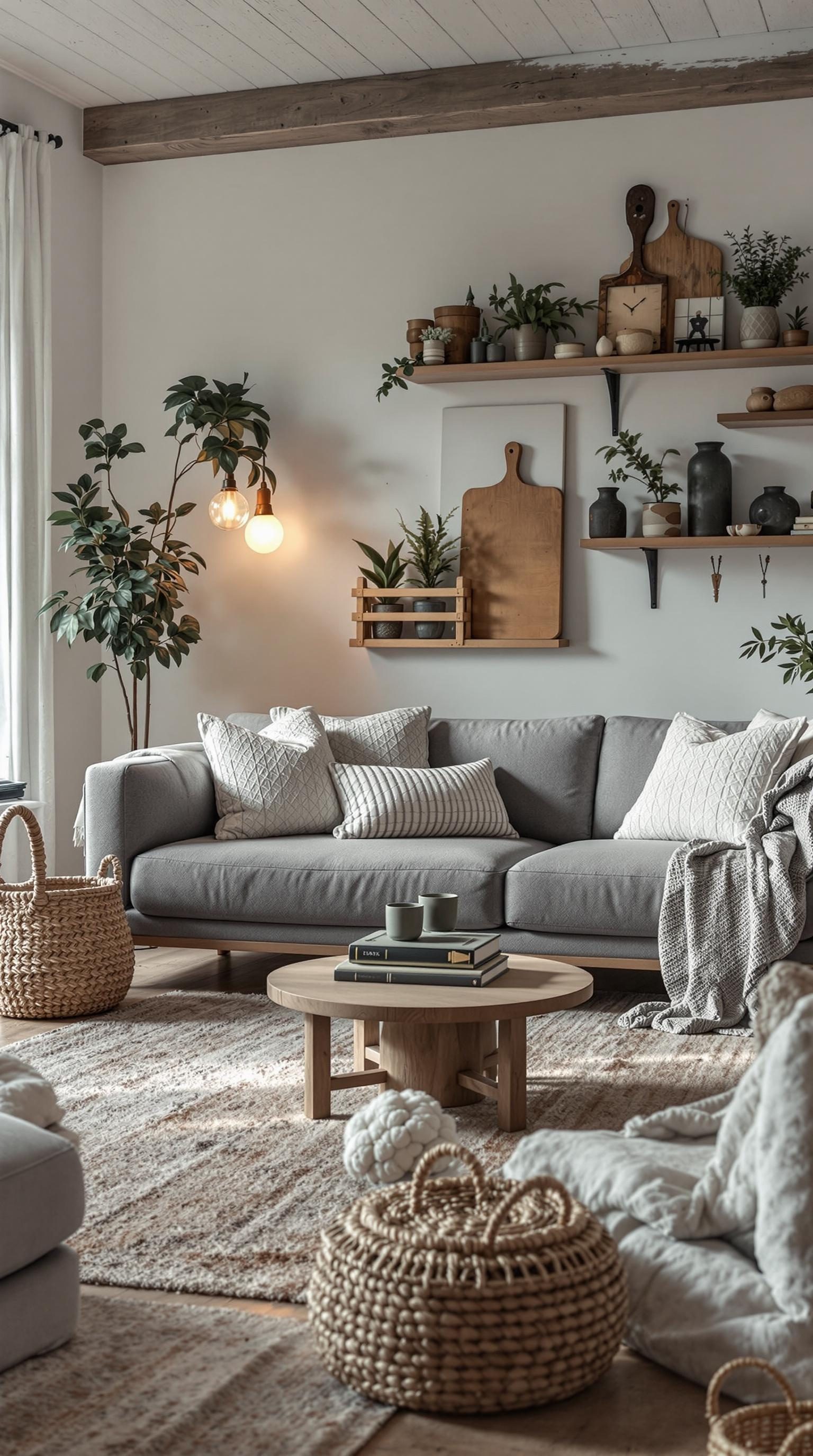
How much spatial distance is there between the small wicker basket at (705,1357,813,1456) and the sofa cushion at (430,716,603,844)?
10.2 feet

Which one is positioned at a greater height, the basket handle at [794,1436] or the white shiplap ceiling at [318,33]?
the white shiplap ceiling at [318,33]

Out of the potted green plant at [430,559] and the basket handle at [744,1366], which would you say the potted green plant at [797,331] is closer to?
the potted green plant at [430,559]

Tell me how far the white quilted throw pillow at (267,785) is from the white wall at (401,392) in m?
0.88

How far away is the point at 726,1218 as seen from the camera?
1813 mm

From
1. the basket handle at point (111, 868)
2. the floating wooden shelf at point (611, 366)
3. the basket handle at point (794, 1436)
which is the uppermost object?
the floating wooden shelf at point (611, 366)

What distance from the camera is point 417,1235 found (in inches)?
68.4

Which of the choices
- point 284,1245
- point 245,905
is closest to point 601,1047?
point 245,905

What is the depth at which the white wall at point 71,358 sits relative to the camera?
212 inches

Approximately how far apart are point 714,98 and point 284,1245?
4.01m

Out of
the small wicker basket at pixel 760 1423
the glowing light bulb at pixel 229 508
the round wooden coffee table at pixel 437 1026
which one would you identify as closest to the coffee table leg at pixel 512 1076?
the round wooden coffee table at pixel 437 1026

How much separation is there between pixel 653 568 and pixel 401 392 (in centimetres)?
115

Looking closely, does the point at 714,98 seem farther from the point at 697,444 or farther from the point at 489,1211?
the point at 489,1211

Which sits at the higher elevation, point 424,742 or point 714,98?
point 714,98

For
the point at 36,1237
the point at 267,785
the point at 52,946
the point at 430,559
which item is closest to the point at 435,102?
the point at 430,559
